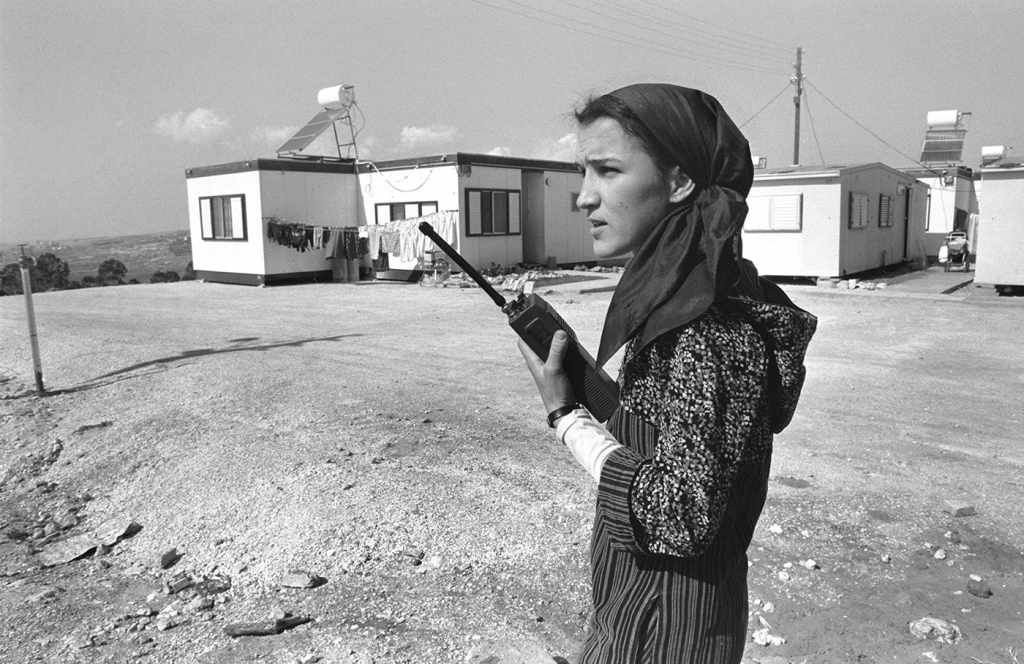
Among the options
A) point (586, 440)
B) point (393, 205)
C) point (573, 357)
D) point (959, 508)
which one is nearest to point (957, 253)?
point (393, 205)

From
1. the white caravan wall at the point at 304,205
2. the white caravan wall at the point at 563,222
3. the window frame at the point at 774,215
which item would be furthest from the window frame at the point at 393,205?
the window frame at the point at 774,215

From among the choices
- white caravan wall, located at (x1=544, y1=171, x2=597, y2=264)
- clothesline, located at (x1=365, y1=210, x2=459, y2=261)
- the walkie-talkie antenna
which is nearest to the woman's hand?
the walkie-talkie antenna

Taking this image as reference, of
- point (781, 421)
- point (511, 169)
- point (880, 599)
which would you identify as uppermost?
point (511, 169)

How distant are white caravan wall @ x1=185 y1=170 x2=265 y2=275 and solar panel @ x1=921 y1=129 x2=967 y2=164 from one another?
2312 centimetres

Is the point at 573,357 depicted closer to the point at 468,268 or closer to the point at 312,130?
the point at 468,268

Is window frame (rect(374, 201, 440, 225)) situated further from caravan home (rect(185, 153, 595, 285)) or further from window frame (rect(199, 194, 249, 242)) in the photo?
window frame (rect(199, 194, 249, 242))

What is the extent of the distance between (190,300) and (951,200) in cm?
2528

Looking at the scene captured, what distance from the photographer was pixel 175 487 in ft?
18.0

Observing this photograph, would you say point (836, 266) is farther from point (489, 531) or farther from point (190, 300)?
point (489, 531)

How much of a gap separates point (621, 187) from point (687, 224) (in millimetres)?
141

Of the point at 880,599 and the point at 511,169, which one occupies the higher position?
the point at 511,169

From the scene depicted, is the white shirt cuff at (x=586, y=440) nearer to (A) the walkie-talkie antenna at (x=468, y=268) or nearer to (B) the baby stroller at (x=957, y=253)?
(A) the walkie-talkie antenna at (x=468, y=268)

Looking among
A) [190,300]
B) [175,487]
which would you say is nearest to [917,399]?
[175,487]

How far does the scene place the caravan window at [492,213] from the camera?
2192 cm
